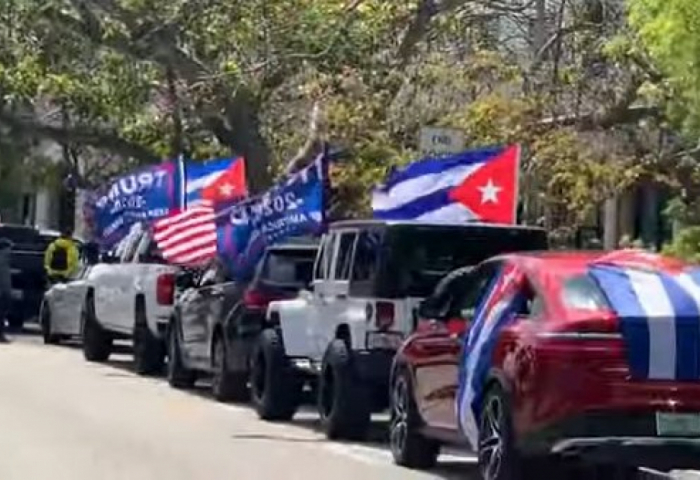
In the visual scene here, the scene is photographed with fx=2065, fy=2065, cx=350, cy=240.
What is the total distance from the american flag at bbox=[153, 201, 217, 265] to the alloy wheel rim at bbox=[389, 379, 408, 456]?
8.46 meters

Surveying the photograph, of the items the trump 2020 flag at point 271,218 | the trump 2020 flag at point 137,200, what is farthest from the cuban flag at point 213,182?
the trump 2020 flag at point 271,218

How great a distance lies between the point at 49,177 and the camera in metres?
51.1

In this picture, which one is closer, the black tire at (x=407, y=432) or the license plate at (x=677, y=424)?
the license plate at (x=677, y=424)

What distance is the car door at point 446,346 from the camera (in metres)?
14.9

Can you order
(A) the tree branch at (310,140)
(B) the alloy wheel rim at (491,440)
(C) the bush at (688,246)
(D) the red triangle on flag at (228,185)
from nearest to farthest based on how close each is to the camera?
1. (B) the alloy wheel rim at (491,440)
2. (C) the bush at (688,246)
3. (D) the red triangle on flag at (228,185)
4. (A) the tree branch at (310,140)

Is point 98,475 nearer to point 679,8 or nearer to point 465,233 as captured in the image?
point 465,233

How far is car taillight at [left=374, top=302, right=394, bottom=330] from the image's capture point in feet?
57.0

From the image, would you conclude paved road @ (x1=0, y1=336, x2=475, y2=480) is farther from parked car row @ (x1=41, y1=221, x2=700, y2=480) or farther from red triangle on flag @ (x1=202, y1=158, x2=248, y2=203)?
red triangle on flag @ (x1=202, y1=158, x2=248, y2=203)

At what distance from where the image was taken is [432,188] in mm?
20781

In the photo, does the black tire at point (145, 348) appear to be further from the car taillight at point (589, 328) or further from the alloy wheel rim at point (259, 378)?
the car taillight at point (589, 328)

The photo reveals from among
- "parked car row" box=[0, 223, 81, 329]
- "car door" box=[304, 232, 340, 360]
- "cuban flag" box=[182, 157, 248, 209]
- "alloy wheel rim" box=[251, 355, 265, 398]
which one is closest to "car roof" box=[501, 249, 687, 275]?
"car door" box=[304, 232, 340, 360]

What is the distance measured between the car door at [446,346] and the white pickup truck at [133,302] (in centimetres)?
1020

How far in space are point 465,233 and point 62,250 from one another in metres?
18.3

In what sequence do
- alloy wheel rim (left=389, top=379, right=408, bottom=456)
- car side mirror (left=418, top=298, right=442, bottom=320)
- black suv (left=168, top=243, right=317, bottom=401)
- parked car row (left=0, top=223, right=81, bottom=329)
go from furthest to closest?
parked car row (left=0, top=223, right=81, bottom=329) → black suv (left=168, top=243, right=317, bottom=401) → alloy wheel rim (left=389, top=379, right=408, bottom=456) → car side mirror (left=418, top=298, right=442, bottom=320)
